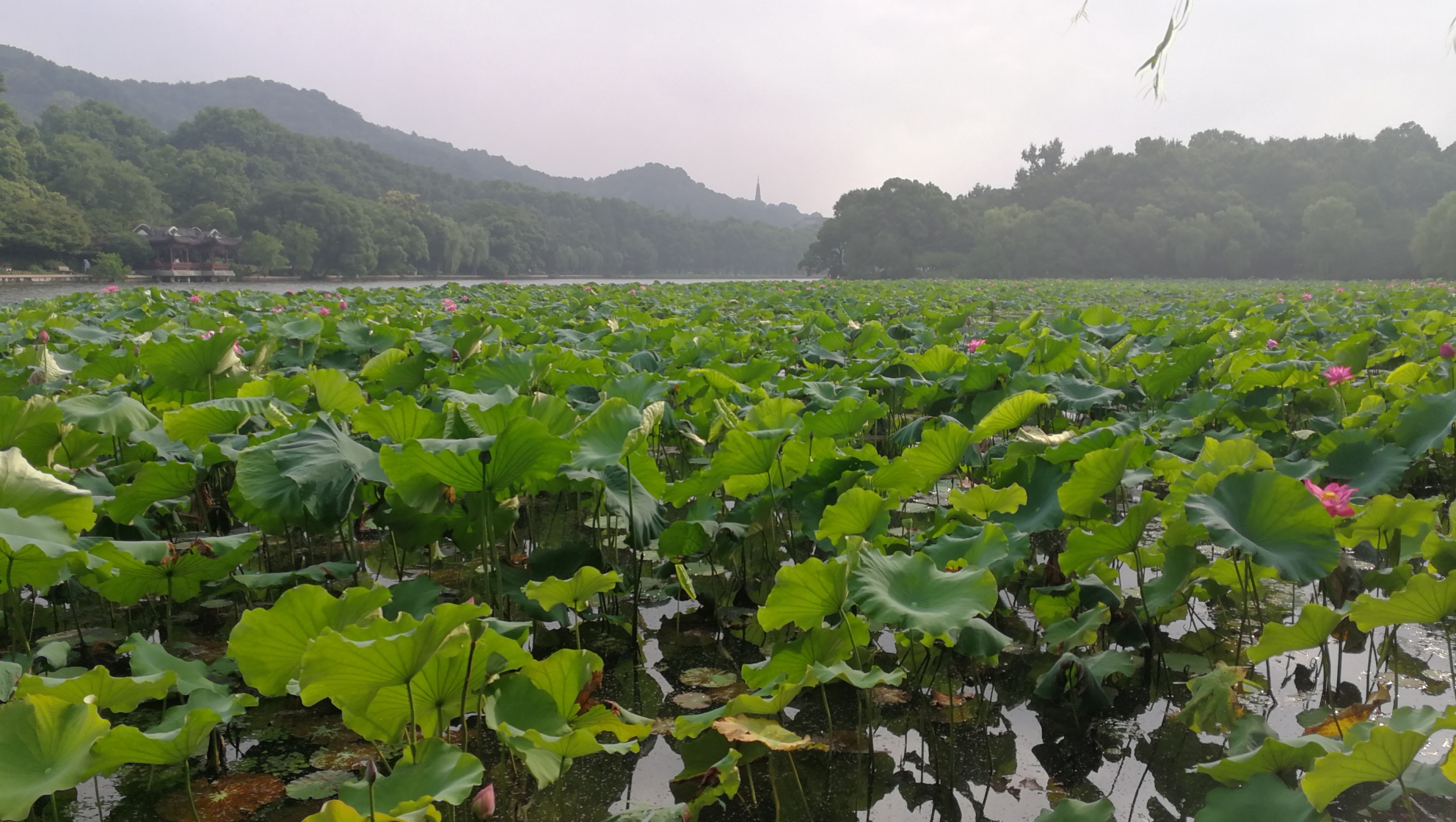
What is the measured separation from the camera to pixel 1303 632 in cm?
121

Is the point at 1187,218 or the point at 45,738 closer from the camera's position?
the point at 45,738

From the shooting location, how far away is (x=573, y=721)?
1172 mm

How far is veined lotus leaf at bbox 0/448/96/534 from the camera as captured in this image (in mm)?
1312

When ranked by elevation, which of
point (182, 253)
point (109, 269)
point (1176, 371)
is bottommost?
point (1176, 371)

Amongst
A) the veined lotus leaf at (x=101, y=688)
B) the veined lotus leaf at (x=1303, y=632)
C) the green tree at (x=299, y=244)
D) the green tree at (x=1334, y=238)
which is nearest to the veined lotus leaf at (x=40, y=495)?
the veined lotus leaf at (x=101, y=688)

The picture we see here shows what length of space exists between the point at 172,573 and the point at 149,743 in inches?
26.4

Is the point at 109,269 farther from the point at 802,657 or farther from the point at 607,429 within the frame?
the point at 802,657

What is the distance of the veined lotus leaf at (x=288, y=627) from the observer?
1.01 m

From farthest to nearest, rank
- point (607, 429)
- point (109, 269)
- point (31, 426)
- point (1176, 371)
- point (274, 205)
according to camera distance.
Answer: point (274, 205) → point (109, 269) → point (1176, 371) → point (31, 426) → point (607, 429)

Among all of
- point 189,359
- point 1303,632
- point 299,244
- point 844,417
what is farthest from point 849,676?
point 299,244

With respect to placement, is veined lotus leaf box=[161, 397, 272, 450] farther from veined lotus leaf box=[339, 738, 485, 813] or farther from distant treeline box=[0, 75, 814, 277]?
distant treeline box=[0, 75, 814, 277]

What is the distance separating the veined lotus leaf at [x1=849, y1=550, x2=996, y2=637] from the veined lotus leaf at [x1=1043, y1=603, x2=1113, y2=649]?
328 mm

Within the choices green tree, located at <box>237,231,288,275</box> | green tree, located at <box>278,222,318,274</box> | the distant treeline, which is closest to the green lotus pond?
the distant treeline

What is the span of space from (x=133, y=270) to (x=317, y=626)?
42788 mm
